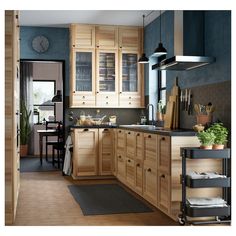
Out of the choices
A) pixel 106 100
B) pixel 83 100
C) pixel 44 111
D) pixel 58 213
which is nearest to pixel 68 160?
pixel 83 100

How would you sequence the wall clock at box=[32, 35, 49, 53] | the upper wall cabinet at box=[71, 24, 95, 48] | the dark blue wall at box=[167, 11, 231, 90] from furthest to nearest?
the wall clock at box=[32, 35, 49, 53]
the upper wall cabinet at box=[71, 24, 95, 48]
the dark blue wall at box=[167, 11, 231, 90]

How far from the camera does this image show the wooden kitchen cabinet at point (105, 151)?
6820 mm

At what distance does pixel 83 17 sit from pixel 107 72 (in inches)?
43.1

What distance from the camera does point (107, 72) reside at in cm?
735

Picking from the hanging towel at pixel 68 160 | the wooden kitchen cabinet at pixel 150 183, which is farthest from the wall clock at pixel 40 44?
the wooden kitchen cabinet at pixel 150 183

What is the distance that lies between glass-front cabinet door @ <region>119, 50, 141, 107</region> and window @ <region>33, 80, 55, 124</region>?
406 cm

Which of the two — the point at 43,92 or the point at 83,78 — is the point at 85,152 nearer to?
the point at 83,78

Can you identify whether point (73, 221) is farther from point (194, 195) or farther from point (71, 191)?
point (71, 191)

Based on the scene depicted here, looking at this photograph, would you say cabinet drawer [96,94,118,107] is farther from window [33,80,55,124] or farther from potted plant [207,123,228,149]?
window [33,80,55,124]

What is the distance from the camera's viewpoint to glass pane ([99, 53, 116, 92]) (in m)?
7.32

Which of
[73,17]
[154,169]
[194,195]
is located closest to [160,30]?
[73,17]

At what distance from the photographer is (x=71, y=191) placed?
5.72 metres

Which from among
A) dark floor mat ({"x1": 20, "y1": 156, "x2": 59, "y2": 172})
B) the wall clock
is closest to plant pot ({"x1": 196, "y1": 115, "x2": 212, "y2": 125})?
the wall clock
